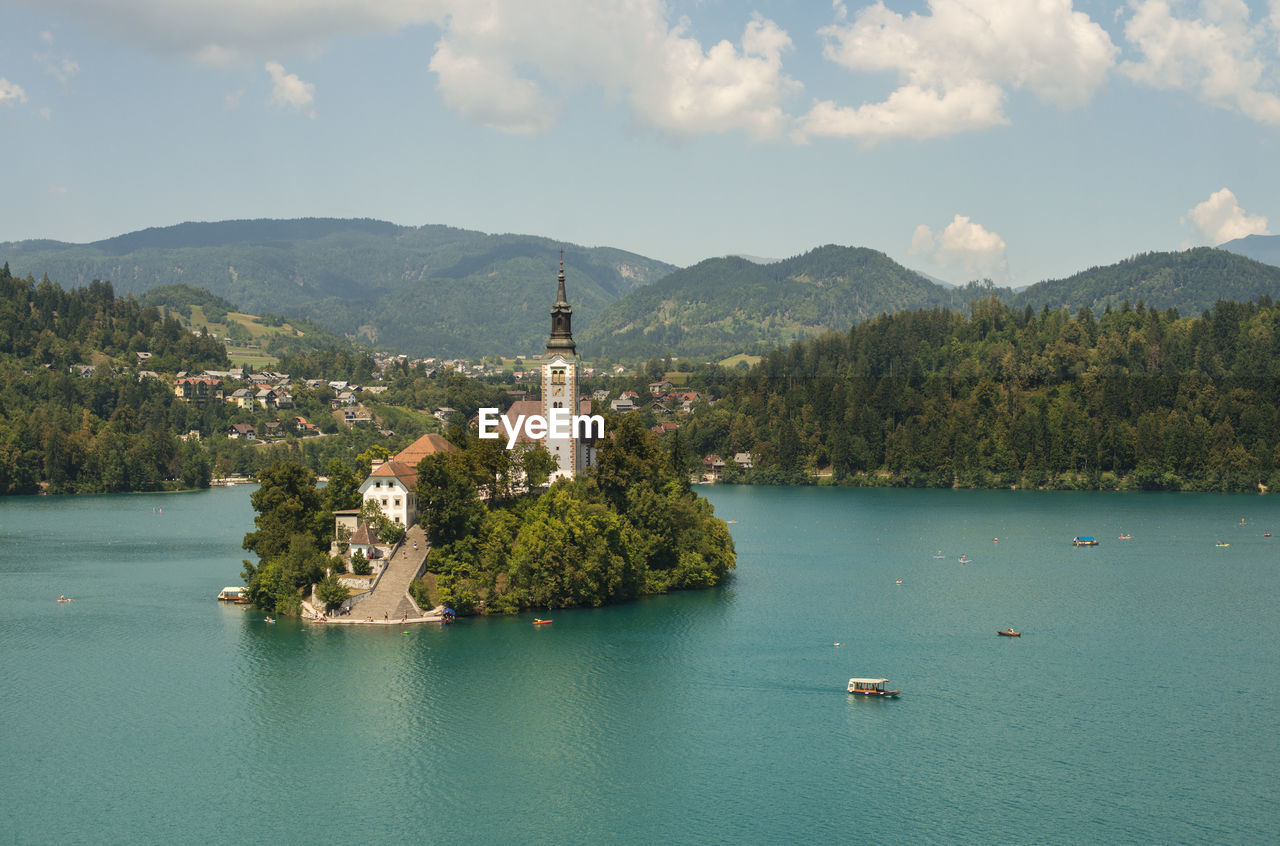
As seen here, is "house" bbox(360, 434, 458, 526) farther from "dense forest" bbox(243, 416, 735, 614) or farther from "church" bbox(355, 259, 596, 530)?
"dense forest" bbox(243, 416, 735, 614)

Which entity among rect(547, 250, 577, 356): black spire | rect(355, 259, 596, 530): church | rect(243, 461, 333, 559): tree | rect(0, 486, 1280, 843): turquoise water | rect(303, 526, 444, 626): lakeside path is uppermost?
rect(547, 250, 577, 356): black spire

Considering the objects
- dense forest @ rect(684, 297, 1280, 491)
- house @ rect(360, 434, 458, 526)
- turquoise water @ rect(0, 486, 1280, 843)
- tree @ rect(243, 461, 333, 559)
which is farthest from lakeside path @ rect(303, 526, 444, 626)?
dense forest @ rect(684, 297, 1280, 491)

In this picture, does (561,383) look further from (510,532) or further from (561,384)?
(510,532)

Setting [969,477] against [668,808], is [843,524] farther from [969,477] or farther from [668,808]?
[668,808]

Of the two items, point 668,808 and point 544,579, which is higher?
point 544,579

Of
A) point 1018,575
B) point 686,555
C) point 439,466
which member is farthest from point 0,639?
point 1018,575

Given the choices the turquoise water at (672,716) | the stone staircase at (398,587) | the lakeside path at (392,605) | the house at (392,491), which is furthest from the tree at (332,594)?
the house at (392,491)
